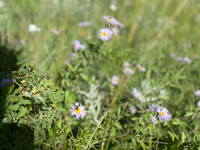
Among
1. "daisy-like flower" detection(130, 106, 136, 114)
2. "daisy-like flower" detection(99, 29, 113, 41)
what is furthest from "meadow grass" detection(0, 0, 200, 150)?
"daisy-like flower" detection(99, 29, 113, 41)

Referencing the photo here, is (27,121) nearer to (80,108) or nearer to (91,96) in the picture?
(80,108)

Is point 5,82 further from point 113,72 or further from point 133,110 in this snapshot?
point 113,72

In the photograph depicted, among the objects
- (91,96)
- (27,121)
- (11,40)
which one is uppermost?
(11,40)

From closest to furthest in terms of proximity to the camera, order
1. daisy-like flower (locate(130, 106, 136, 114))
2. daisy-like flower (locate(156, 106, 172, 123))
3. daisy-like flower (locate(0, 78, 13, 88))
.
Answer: daisy-like flower (locate(0, 78, 13, 88)), daisy-like flower (locate(156, 106, 172, 123)), daisy-like flower (locate(130, 106, 136, 114))

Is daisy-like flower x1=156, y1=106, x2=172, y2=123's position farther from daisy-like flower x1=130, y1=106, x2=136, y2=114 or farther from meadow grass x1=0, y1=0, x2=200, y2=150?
daisy-like flower x1=130, y1=106, x2=136, y2=114

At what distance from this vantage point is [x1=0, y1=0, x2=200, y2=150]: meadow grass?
1.23 metres

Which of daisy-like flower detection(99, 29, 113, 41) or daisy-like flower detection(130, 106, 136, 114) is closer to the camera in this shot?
daisy-like flower detection(99, 29, 113, 41)

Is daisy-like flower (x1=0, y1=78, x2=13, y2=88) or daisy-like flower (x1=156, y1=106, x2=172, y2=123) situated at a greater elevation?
daisy-like flower (x1=0, y1=78, x2=13, y2=88)

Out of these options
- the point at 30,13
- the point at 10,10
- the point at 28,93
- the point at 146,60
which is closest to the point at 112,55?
the point at 146,60

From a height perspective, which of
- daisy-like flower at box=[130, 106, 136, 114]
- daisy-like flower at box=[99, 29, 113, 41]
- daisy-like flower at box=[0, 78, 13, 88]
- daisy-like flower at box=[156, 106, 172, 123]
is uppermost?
daisy-like flower at box=[99, 29, 113, 41]

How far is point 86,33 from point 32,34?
2.90ft

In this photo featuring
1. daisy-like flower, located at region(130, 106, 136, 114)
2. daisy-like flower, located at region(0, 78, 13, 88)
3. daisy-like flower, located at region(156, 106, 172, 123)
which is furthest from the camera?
daisy-like flower, located at region(130, 106, 136, 114)

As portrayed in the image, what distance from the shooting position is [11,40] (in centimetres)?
238

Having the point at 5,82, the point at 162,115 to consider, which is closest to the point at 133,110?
the point at 162,115
